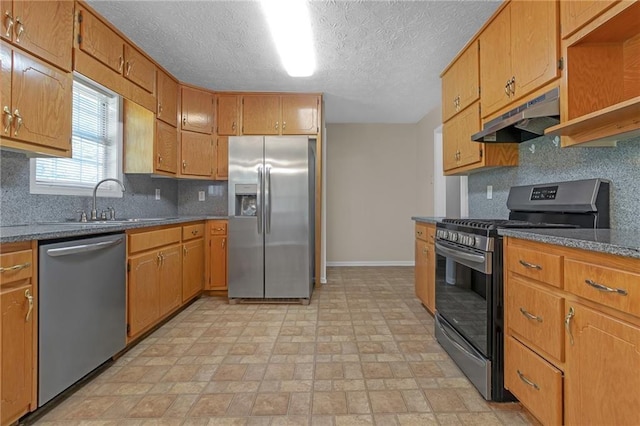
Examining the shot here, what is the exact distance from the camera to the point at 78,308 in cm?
169

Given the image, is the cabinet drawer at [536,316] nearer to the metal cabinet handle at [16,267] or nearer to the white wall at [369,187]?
the metal cabinet handle at [16,267]

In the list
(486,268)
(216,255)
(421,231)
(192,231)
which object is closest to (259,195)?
(192,231)

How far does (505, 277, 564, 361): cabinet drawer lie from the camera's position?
4.12 ft

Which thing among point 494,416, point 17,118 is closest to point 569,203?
point 494,416

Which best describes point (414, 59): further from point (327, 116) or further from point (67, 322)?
point (67, 322)

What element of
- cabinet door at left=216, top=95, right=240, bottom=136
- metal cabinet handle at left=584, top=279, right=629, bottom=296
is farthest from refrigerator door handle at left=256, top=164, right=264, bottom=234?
metal cabinet handle at left=584, top=279, right=629, bottom=296

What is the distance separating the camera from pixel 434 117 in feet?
15.1

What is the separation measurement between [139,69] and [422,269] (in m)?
3.33

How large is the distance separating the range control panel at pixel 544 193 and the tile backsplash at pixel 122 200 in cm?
340

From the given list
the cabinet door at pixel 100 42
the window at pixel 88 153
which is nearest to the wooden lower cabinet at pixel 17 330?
the window at pixel 88 153

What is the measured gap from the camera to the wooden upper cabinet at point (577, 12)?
1365 millimetres

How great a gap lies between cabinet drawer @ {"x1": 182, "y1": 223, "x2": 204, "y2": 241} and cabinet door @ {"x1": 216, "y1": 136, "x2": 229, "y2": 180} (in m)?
0.78

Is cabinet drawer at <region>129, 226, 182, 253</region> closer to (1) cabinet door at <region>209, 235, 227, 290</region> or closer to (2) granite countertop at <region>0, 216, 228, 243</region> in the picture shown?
(2) granite countertop at <region>0, 216, 228, 243</region>

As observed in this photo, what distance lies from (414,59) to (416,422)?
302 cm
